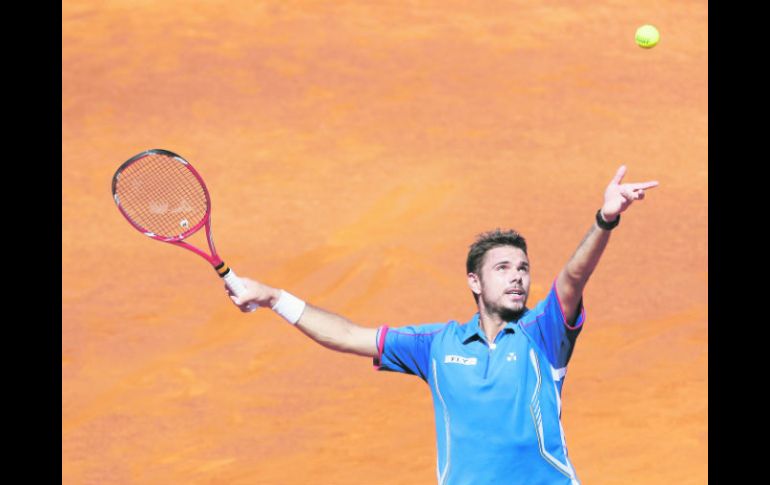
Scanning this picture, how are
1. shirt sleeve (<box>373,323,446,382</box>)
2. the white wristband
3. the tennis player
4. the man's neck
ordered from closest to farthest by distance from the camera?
the tennis player, the man's neck, shirt sleeve (<box>373,323,446,382</box>), the white wristband

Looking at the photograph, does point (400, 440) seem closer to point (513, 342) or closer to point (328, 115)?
point (513, 342)

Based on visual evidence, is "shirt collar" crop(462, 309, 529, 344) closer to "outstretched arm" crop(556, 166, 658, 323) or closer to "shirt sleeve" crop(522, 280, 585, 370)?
"shirt sleeve" crop(522, 280, 585, 370)

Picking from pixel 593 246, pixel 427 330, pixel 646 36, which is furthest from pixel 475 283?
pixel 646 36

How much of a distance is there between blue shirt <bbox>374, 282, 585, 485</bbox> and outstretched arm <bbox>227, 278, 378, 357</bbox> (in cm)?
35

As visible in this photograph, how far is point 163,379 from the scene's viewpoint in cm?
1132

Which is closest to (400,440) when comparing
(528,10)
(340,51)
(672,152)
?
(672,152)

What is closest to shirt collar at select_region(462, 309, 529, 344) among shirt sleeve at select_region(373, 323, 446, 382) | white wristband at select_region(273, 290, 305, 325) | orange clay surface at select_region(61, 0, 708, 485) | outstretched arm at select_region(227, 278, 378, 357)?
shirt sleeve at select_region(373, 323, 446, 382)

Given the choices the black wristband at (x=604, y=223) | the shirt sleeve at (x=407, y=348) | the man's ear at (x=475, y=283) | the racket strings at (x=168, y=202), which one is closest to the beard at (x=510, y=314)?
the man's ear at (x=475, y=283)

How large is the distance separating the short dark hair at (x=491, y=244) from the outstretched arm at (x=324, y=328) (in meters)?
0.54

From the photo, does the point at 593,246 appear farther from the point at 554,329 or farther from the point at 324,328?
the point at 324,328

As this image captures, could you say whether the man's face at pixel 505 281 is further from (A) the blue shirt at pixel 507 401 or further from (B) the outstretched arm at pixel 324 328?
(B) the outstretched arm at pixel 324 328

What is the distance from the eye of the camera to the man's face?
5.88 meters

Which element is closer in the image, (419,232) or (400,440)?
(400,440)

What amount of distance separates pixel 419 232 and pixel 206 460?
14.3 feet
